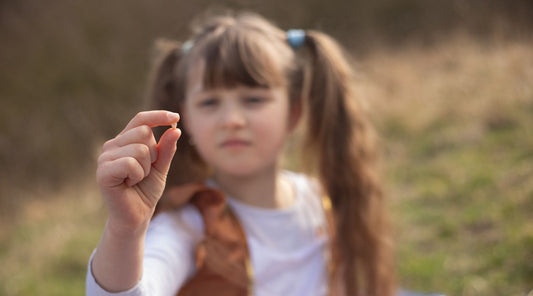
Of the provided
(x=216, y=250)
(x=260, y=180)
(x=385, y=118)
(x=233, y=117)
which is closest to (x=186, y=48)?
(x=233, y=117)

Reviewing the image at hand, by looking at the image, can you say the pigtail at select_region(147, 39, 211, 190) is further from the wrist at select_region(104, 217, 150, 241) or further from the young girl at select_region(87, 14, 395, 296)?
the wrist at select_region(104, 217, 150, 241)

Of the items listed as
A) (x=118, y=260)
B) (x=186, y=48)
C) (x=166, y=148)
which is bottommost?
(x=118, y=260)

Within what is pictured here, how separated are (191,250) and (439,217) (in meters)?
2.05

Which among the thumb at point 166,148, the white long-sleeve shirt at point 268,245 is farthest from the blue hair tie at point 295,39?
the thumb at point 166,148

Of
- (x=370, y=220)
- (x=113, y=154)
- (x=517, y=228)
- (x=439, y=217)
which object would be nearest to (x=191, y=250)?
(x=113, y=154)

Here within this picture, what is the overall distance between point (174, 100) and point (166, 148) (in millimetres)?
940

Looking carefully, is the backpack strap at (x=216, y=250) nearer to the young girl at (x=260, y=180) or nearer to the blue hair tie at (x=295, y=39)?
the young girl at (x=260, y=180)

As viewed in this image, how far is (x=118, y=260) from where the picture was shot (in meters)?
1.11

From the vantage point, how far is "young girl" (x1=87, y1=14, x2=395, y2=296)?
1.67 meters

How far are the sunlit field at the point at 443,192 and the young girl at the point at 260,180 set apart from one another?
1.09 feet

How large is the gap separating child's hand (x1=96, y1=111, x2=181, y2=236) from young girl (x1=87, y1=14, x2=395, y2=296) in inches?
5.4

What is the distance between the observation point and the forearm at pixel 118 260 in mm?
1094

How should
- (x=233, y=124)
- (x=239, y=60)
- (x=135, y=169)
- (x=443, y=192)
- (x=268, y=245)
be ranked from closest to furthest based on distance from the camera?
(x=135, y=169) < (x=233, y=124) < (x=239, y=60) < (x=268, y=245) < (x=443, y=192)

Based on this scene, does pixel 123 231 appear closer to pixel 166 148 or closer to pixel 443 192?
pixel 166 148
